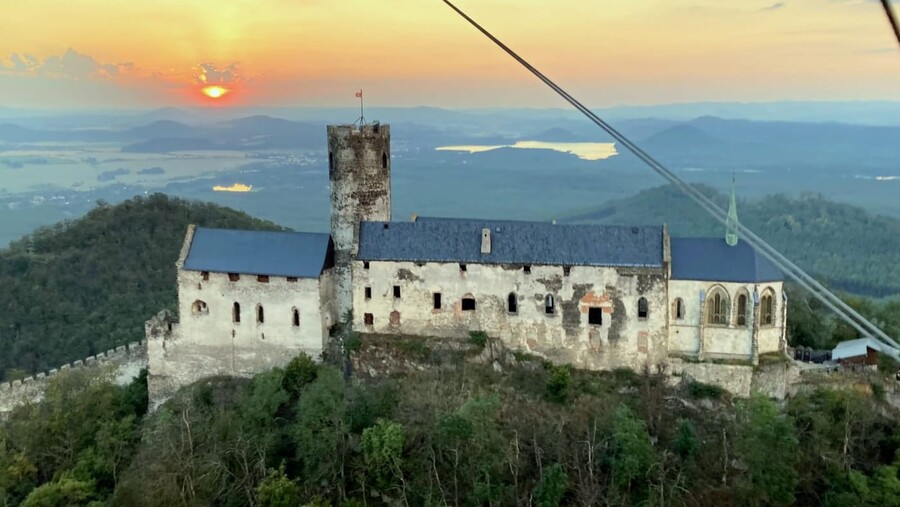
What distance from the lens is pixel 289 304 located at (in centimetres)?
3622

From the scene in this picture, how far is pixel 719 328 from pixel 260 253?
2073cm

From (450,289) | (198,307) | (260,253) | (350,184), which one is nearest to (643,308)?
(450,289)

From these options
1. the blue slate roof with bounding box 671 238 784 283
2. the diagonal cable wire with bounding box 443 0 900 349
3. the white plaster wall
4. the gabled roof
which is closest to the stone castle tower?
the white plaster wall

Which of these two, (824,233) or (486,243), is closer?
(486,243)

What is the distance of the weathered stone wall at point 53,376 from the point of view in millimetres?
41031

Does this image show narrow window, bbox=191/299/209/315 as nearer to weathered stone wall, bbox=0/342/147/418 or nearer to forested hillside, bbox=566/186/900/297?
weathered stone wall, bbox=0/342/147/418

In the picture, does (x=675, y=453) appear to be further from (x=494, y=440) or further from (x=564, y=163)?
(x=564, y=163)

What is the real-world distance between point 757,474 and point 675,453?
3032 millimetres

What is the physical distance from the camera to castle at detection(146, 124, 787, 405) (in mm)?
33344

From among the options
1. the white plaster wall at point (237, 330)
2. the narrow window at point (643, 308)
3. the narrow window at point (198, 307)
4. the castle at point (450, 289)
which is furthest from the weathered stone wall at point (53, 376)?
the narrow window at point (643, 308)

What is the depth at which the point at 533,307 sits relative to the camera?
34281 millimetres

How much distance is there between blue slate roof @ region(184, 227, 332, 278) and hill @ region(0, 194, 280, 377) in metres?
18.9

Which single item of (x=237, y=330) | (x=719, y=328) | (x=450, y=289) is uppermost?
(x=450, y=289)

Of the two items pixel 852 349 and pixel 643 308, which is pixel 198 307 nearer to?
pixel 643 308
